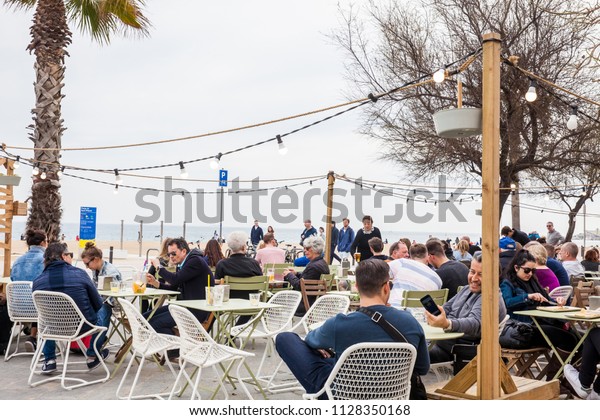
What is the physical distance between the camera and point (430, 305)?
385 cm

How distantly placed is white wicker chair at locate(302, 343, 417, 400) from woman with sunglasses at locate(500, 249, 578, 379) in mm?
2620

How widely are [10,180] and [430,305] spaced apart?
740 centimetres

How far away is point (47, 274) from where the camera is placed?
19.1 feet

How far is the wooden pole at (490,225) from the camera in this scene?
12.7 ft

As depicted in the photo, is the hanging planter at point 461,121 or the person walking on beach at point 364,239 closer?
the hanging planter at point 461,121

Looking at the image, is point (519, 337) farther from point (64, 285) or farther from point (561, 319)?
point (64, 285)

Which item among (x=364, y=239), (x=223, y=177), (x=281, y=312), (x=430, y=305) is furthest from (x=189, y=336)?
(x=223, y=177)

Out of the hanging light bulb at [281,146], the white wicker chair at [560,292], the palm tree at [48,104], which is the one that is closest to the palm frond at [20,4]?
the palm tree at [48,104]

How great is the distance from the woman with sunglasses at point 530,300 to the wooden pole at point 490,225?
63.8 inches

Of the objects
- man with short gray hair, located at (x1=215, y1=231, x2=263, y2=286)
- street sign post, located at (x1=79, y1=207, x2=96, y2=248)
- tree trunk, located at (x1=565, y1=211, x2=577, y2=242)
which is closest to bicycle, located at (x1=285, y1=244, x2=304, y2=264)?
street sign post, located at (x1=79, y1=207, x2=96, y2=248)

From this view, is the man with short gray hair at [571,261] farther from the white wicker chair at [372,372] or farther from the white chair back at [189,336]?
the white wicker chair at [372,372]

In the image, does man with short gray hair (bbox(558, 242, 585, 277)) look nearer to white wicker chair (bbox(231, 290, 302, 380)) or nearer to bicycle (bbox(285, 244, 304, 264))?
white wicker chair (bbox(231, 290, 302, 380))

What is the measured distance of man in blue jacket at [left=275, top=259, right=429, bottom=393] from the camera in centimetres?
315

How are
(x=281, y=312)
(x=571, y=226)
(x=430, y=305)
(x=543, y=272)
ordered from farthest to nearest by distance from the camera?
(x=571, y=226) < (x=543, y=272) < (x=281, y=312) < (x=430, y=305)
